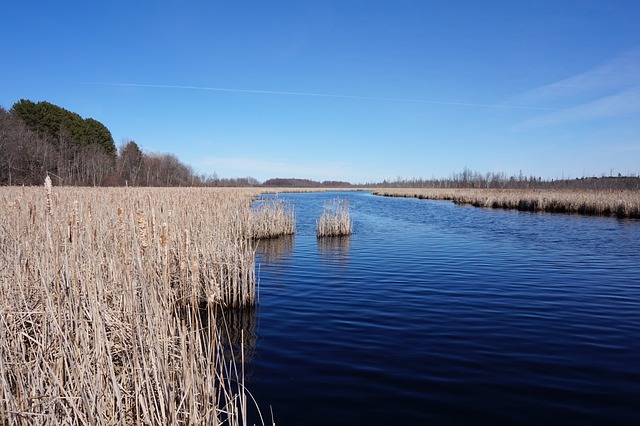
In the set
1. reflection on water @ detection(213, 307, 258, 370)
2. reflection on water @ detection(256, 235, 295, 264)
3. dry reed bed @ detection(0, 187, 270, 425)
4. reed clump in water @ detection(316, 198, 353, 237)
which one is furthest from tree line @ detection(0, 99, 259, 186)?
dry reed bed @ detection(0, 187, 270, 425)

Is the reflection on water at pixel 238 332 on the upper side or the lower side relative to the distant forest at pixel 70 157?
lower

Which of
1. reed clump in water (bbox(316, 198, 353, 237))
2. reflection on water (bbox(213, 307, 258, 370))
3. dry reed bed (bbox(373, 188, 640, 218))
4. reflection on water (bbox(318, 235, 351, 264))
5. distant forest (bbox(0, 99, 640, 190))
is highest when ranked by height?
distant forest (bbox(0, 99, 640, 190))

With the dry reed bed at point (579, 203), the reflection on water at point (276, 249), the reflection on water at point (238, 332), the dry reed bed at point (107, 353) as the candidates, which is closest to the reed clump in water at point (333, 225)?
the reflection on water at point (276, 249)

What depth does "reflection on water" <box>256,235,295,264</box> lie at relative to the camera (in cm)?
1161

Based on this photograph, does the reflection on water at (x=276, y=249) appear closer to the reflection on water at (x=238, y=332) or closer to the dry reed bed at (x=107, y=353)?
the reflection on water at (x=238, y=332)

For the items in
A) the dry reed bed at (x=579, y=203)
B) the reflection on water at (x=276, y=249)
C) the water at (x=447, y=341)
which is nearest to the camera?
the water at (x=447, y=341)

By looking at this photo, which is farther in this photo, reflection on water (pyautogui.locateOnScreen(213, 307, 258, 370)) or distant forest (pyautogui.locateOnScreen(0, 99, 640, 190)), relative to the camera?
distant forest (pyautogui.locateOnScreen(0, 99, 640, 190))

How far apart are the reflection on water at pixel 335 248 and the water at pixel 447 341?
35 cm

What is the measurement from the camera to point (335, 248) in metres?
13.8

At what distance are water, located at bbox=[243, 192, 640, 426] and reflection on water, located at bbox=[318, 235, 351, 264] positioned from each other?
0.35m

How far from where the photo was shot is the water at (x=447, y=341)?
3.70 m

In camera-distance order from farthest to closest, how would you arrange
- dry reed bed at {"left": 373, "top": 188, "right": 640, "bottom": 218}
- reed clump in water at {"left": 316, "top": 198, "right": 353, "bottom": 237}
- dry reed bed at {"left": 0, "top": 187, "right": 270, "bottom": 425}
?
1. dry reed bed at {"left": 373, "top": 188, "right": 640, "bottom": 218}
2. reed clump in water at {"left": 316, "top": 198, "right": 353, "bottom": 237}
3. dry reed bed at {"left": 0, "top": 187, "right": 270, "bottom": 425}

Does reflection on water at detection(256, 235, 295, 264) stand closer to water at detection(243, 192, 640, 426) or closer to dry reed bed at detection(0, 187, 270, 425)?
water at detection(243, 192, 640, 426)

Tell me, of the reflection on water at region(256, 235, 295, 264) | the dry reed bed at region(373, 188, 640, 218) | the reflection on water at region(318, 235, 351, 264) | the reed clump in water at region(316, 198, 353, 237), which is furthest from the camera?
the dry reed bed at region(373, 188, 640, 218)
